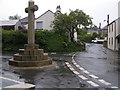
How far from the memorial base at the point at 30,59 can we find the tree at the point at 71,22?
55.4 ft

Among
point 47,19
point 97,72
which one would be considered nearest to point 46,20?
point 47,19

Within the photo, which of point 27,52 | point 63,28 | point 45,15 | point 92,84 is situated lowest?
point 92,84

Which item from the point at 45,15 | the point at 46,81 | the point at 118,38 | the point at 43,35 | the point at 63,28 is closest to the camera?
the point at 46,81

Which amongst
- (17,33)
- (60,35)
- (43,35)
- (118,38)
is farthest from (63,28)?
(118,38)

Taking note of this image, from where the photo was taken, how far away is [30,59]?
1173cm

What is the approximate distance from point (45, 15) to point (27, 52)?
3339cm

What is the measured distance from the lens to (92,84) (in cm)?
732

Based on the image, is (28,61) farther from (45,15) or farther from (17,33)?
(45,15)

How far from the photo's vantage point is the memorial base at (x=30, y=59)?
11.3 metres

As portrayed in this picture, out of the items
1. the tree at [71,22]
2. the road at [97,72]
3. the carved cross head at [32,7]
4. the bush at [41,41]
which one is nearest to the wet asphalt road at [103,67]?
the road at [97,72]

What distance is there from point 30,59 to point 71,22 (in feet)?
58.4

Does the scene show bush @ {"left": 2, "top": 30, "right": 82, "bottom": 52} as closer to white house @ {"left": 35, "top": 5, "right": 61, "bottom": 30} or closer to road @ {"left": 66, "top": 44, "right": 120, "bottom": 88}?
road @ {"left": 66, "top": 44, "right": 120, "bottom": 88}

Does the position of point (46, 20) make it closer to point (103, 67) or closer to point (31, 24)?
point (31, 24)

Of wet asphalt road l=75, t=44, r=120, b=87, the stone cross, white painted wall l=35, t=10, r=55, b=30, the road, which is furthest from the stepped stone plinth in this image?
white painted wall l=35, t=10, r=55, b=30
